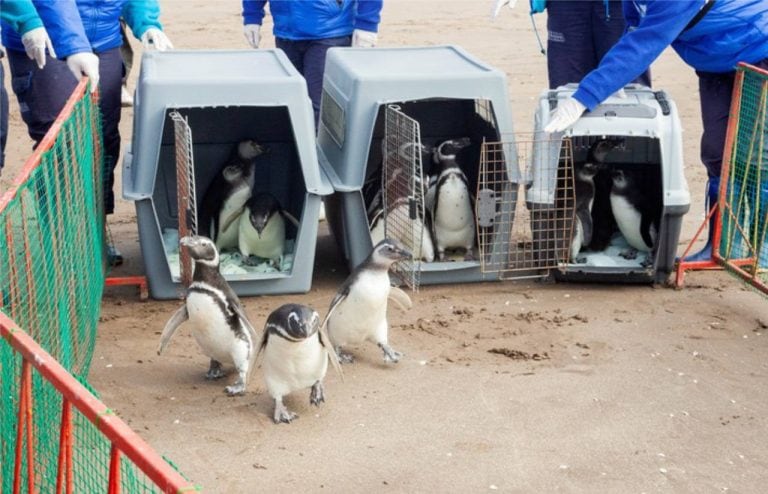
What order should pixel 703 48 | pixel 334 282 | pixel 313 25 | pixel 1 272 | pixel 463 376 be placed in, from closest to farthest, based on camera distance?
pixel 1 272
pixel 463 376
pixel 703 48
pixel 334 282
pixel 313 25

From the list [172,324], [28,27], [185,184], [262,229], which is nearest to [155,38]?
[28,27]

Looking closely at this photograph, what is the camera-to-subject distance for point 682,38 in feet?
19.0

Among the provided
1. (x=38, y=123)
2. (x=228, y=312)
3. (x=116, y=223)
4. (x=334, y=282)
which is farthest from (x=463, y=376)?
(x=116, y=223)

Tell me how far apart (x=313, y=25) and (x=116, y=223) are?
171 centimetres

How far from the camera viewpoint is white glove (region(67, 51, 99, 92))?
18.9ft

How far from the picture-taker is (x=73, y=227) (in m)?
4.59

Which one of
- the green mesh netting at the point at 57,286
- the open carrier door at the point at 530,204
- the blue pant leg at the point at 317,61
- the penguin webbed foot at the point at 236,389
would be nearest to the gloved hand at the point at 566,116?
the open carrier door at the point at 530,204

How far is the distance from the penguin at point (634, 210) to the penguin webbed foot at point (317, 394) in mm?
2263

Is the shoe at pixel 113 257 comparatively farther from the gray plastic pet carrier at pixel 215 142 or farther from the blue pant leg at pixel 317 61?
the blue pant leg at pixel 317 61

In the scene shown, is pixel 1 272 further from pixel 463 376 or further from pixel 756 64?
pixel 756 64

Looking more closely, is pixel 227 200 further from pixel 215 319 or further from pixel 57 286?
pixel 57 286

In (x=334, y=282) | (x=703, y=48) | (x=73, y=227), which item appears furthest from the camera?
(x=334, y=282)

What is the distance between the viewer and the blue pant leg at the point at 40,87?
6008 millimetres

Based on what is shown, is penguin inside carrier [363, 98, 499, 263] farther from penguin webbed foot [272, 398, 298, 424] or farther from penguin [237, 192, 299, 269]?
penguin webbed foot [272, 398, 298, 424]
